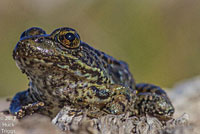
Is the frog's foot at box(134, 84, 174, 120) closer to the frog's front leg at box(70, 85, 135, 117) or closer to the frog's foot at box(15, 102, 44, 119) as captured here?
the frog's front leg at box(70, 85, 135, 117)

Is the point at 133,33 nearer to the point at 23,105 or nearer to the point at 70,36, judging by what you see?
the point at 23,105

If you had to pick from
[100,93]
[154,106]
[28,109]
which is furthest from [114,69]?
[28,109]

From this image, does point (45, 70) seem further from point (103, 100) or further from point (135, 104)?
point (135, 104)

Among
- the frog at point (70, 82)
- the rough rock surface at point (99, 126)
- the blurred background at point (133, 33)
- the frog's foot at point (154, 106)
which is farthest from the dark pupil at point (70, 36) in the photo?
the blurred background at point (133, 33)

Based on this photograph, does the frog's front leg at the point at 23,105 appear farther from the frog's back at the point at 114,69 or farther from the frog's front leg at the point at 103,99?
the frog's back at the point at 114,69

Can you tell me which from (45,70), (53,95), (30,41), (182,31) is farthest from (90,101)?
(182,31)

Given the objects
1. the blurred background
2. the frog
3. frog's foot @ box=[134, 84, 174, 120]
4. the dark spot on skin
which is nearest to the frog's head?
the frog

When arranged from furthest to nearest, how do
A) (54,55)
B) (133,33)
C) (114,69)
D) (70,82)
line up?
1. (133,33)
2. (114,69)
3. (70,82)
4. (54,55)
